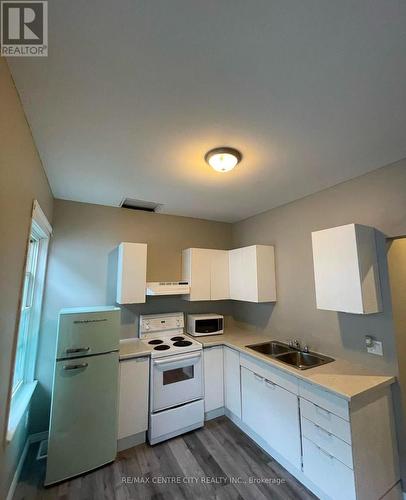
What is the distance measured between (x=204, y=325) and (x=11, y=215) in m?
2.56

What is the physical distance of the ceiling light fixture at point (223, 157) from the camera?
68.1 inches

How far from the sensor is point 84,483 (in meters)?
1.88

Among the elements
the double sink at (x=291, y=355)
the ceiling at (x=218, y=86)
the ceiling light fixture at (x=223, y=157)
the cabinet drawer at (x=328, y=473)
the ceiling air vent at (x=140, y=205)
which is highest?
the ceiling air vent at (x=140, y=205)

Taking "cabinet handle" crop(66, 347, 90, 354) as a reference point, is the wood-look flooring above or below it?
below

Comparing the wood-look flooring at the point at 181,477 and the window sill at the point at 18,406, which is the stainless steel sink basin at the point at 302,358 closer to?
the wood-look flooring at the point at 181,477

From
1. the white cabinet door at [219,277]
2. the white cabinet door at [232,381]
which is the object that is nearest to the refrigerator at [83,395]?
the white cabinet door at [232,381]

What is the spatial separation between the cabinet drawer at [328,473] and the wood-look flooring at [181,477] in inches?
7.8

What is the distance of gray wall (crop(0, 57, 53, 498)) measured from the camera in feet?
3.67

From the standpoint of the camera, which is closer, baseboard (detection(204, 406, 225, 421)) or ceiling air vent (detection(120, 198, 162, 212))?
baseboard (detection(204, 406, 225, 421))

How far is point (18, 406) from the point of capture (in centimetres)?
182

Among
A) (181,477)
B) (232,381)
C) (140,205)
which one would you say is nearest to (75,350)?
(181,477)

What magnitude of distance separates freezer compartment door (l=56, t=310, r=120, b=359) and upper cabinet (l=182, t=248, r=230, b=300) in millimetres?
1169

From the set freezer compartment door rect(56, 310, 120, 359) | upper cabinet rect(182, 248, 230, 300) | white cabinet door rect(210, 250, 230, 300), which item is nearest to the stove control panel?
upper cabinet rect(182, 248, 230, 300)

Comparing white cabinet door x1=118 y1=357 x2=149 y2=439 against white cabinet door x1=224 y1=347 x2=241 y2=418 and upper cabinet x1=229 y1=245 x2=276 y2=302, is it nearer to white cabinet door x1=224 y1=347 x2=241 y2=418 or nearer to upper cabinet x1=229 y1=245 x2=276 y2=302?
white cabinet door x1=224 y1=347 x2=241 y2=418
